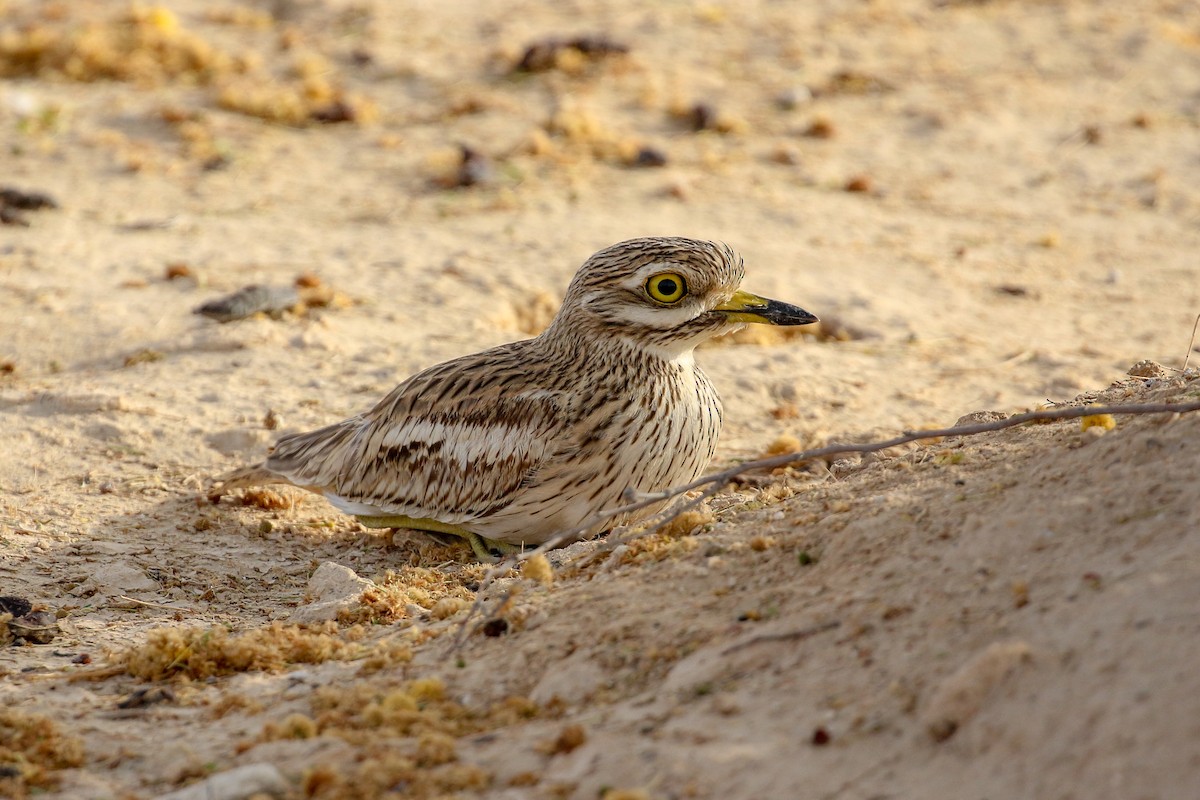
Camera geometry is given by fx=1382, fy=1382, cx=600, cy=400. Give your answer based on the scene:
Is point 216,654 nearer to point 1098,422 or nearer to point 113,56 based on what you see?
point 1098,422

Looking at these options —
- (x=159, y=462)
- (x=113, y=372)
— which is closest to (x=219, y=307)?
(x=113, y=372)

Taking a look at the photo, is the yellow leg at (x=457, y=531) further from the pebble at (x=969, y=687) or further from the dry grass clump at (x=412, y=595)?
the pebble at (x=969, y=687)

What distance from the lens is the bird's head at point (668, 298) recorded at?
518cm

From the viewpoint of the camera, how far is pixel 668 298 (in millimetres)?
5207

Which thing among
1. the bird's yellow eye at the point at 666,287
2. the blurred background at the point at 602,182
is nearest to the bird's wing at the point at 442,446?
the bird's yellow eye at the point at 666,287

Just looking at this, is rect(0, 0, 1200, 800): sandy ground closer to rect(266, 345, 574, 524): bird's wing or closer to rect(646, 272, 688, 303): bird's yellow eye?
rect(266, 345, 574, 524): bird's wing

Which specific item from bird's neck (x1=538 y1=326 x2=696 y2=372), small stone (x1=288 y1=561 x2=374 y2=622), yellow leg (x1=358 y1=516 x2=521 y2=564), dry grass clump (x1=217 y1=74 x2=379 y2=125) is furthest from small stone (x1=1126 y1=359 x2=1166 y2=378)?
dry grass clump (x1=217 y1=74 x2=379 y2=125)

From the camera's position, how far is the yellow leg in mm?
5344

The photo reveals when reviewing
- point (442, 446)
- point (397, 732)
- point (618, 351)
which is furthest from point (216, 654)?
point (618, 351)

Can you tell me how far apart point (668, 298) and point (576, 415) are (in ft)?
1.87

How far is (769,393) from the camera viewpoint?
6684 millimetres

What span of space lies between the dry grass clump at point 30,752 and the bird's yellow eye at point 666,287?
2.62m

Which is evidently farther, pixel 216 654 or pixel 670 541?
pixel 670 541

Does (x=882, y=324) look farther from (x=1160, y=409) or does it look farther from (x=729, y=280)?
(x=1160, y=409)
